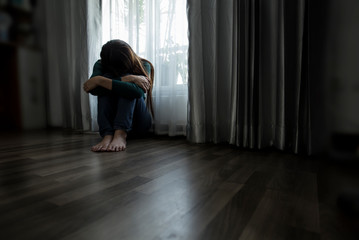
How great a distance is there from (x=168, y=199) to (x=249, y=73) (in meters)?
0.84

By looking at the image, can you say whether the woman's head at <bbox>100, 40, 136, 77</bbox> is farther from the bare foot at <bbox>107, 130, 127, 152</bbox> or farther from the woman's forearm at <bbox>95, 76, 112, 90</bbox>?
the bare foot at <bbox>107, 130, 127, 152</bbox>

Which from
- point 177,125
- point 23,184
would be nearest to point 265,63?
point 177,125

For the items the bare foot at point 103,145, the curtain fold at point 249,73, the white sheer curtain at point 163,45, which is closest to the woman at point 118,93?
the bare foot at point 103,145

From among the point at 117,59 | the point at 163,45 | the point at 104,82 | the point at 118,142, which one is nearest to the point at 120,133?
the point at 118,142

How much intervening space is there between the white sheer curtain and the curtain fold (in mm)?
204

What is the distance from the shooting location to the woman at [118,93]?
3.75 ft

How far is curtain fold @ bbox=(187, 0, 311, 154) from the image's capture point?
974mm

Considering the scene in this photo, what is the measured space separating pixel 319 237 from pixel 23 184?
2.29 feet

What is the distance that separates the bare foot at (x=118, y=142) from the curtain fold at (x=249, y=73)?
0.41 m

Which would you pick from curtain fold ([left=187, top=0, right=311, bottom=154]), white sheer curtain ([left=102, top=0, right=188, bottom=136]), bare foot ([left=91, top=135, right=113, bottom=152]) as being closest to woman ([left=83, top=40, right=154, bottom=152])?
bare foot ([left=91, top=135, right=113, bottom=152])

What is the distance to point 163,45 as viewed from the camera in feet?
4.92

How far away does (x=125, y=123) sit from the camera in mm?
1166

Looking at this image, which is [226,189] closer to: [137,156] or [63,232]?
[63,232]

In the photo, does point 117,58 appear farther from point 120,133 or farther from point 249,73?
point 249,73
